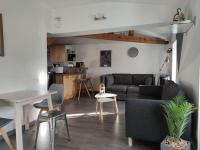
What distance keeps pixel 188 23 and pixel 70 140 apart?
2.56 metres

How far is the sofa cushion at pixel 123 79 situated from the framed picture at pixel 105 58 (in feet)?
3.02

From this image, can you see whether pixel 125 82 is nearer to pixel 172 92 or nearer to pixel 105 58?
pixel 105 58

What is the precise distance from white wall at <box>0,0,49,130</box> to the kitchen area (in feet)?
6.86

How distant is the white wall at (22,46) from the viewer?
9.93 ft

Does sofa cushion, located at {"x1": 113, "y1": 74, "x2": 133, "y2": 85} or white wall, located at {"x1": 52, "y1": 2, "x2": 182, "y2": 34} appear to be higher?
white wall, located at {"x1": 52, "y1": 2, "x2": 182, "y2": 34}

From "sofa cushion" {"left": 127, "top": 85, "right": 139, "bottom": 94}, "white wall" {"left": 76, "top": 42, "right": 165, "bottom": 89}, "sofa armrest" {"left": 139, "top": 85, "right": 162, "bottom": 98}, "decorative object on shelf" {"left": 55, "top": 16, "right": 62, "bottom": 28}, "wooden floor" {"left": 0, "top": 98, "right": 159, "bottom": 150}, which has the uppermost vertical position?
"decorative object on shelf" {"left": 55, "top": 16, "right": 62, "bottom": 28}

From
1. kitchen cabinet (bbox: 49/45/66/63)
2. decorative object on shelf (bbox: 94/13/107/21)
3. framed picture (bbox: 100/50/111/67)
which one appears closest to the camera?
decorative object on shelf (bbox: 94/13/107/21)

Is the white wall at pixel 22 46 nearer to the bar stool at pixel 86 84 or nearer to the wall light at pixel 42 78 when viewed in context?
the wall light at pixel 42 78

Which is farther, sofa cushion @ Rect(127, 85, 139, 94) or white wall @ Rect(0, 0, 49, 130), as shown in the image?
sofa cushion @ Rect(127, 85, 139, 94)

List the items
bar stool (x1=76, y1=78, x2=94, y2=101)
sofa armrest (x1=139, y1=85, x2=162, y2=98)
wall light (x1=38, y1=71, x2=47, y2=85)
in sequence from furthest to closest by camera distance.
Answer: bar stool (x1=76, y1=78, x2=94, y2=101) → sofa armrest (x1=139, y1=85, x2=162, y2=98) → wall light (x1=38, y1=71, x2=47, y2=85)

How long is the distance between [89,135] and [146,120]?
1.09 m

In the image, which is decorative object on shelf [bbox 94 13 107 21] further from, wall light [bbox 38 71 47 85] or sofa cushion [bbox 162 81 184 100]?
sofa cushion [bbox 162 81 184 100]

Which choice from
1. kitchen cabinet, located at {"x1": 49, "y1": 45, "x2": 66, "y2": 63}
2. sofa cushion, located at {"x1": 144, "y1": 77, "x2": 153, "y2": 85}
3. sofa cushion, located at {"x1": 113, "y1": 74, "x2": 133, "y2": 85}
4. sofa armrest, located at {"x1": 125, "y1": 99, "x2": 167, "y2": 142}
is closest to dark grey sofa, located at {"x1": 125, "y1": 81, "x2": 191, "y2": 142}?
sofa armrest, located at {"x1": 125, "y1": 99, "x2": 167, "y2": 142}

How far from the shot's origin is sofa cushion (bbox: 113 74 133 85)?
652 cm
